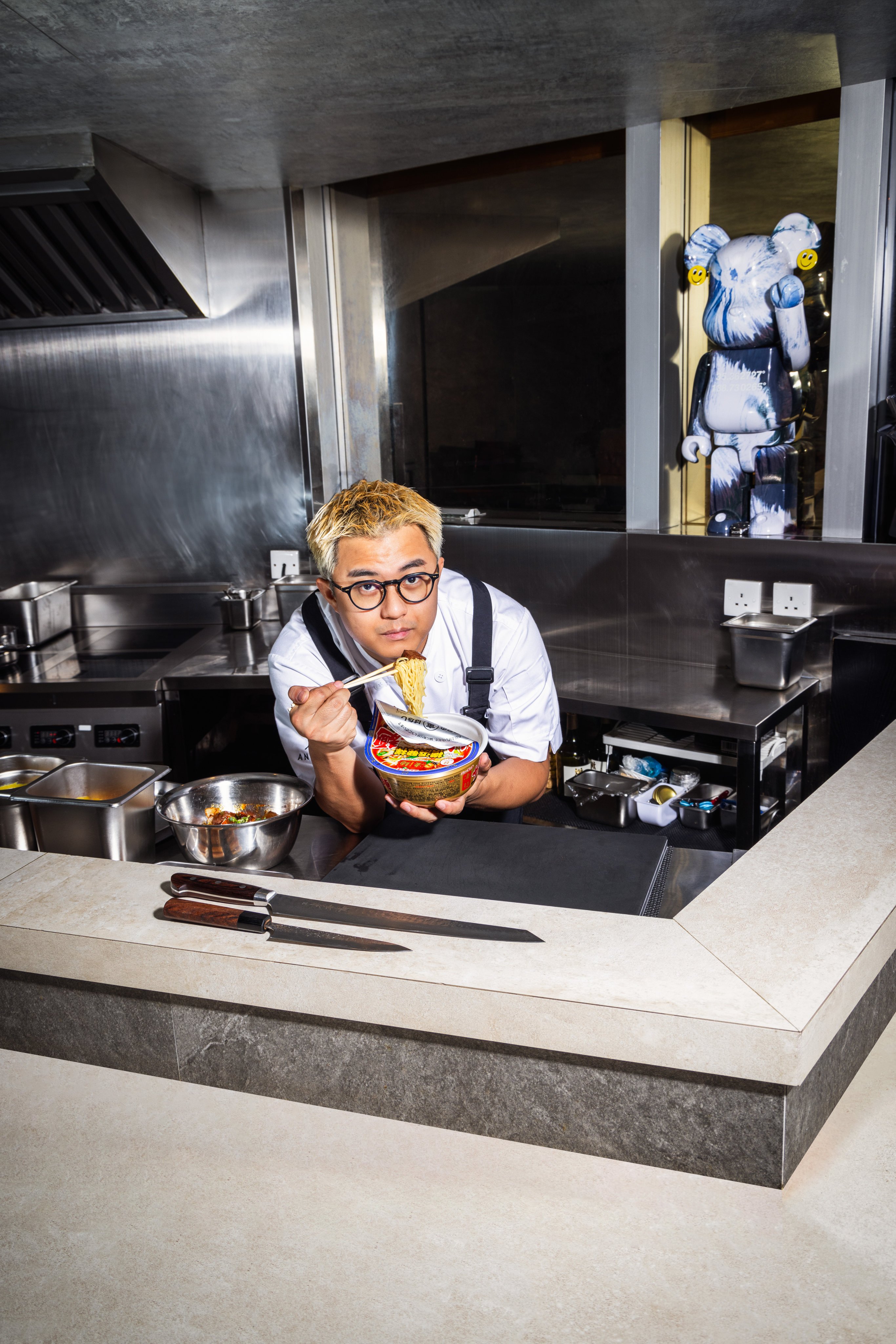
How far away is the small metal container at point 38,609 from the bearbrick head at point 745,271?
91.9 inches

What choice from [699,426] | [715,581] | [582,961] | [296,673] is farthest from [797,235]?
[582,961]

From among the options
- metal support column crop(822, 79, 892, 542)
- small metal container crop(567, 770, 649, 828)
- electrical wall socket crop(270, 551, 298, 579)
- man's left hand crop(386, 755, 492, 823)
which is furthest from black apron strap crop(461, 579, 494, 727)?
electrical wall socket crop(270, 551, 298, 579)

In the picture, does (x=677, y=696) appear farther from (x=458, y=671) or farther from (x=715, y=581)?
(x=458, y=671)

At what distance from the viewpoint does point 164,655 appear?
133 inches

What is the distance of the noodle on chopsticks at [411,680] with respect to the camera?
1583 millimetres

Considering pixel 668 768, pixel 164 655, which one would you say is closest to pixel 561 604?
pixel 668 768

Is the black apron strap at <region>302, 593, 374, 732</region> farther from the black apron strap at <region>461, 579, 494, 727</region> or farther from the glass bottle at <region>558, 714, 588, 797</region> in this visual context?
the glass bottle at <region>558, 714, 588, 797</region>

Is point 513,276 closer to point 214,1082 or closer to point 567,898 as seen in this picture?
point 567,898

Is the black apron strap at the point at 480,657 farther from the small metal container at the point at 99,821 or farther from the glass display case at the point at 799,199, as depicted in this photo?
the glass display case at the point at 799,199

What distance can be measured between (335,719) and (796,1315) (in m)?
0.96

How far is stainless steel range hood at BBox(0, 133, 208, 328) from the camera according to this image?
2.72m

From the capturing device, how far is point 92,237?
3059 millimetres

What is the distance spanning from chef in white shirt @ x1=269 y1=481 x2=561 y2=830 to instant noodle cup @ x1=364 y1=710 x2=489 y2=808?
0.04 meters

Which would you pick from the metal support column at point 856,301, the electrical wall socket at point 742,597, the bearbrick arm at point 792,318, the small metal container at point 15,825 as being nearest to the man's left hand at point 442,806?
the small metal container at point 15,825
